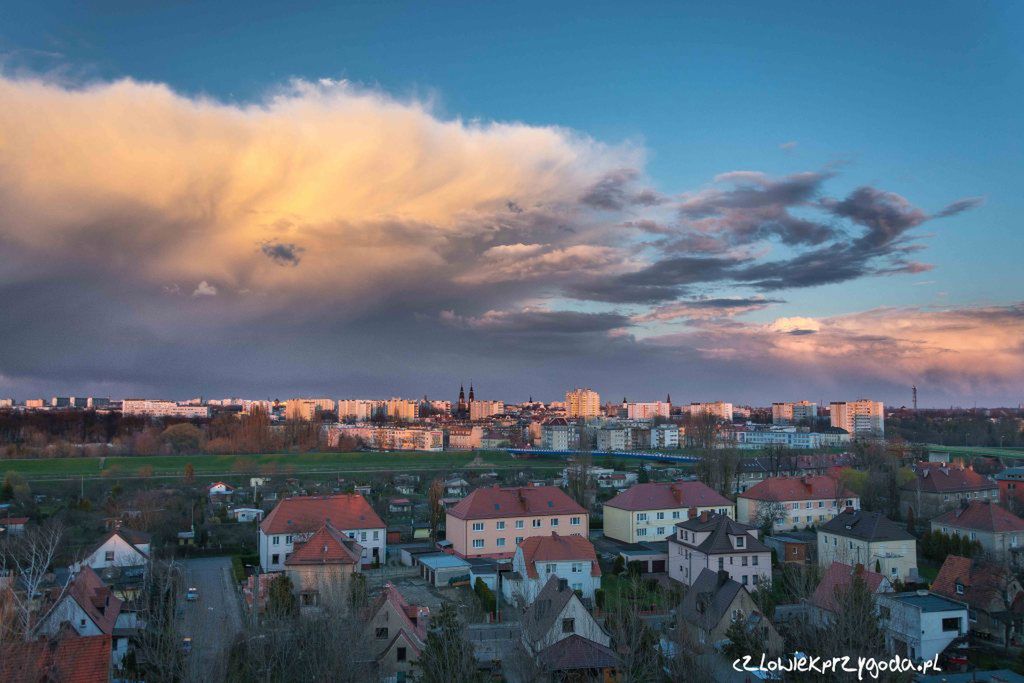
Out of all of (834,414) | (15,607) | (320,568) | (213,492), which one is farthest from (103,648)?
(834,414)

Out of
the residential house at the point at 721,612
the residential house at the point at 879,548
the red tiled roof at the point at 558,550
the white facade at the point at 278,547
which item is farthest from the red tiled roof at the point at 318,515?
the residential house at the point at 879,548

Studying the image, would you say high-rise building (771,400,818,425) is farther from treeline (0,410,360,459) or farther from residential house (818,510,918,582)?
residential house (818,510,918,582)

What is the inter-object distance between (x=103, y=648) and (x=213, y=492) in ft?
120

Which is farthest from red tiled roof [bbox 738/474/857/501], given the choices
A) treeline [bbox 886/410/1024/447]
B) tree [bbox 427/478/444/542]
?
treeline [bbox 886/410/1024/447]

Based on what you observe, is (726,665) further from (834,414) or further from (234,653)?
(834,414)

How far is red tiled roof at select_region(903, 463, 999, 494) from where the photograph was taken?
3844cm

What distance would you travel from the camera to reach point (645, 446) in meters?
104

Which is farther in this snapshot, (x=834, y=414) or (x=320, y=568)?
(x=834, y=414)

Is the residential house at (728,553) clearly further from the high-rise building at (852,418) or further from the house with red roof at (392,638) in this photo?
the high-rise building at (852,418)

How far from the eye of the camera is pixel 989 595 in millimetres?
19547

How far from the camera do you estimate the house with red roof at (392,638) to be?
15.5 m

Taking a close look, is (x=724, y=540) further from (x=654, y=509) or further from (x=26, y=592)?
(x=26, y=592)

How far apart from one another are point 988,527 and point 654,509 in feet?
41.8

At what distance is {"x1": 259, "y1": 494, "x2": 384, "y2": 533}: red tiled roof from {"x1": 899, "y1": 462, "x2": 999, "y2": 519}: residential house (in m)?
26.1
